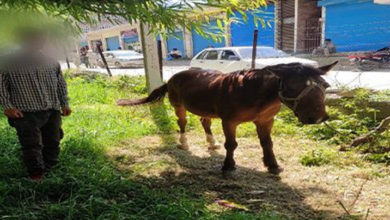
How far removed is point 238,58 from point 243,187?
25.2 ft

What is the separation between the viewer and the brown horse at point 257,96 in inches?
115

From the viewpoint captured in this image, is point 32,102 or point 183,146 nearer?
point 32,102

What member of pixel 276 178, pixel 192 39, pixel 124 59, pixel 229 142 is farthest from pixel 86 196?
pixel 192 39

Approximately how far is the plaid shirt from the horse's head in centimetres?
196

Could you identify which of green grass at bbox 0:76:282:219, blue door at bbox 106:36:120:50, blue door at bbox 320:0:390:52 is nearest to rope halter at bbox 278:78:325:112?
green grass at bbox 0:76:282:219

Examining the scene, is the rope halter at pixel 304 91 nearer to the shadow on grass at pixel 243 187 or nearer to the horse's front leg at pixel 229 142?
the horse's front leg at pixel 229 142

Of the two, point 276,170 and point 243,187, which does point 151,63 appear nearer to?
point 276,170

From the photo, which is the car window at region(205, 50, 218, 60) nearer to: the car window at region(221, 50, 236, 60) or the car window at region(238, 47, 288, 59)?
the car window at region(221, 50, 236, 60)

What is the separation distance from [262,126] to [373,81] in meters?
6.68

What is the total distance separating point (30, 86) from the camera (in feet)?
10.0

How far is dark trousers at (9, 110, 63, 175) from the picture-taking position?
306cm

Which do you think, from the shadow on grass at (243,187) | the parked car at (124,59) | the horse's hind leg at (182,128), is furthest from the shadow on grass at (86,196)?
the parked car at (124,59)

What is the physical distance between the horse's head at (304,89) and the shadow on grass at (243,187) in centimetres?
72

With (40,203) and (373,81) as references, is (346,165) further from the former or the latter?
(373,81)
